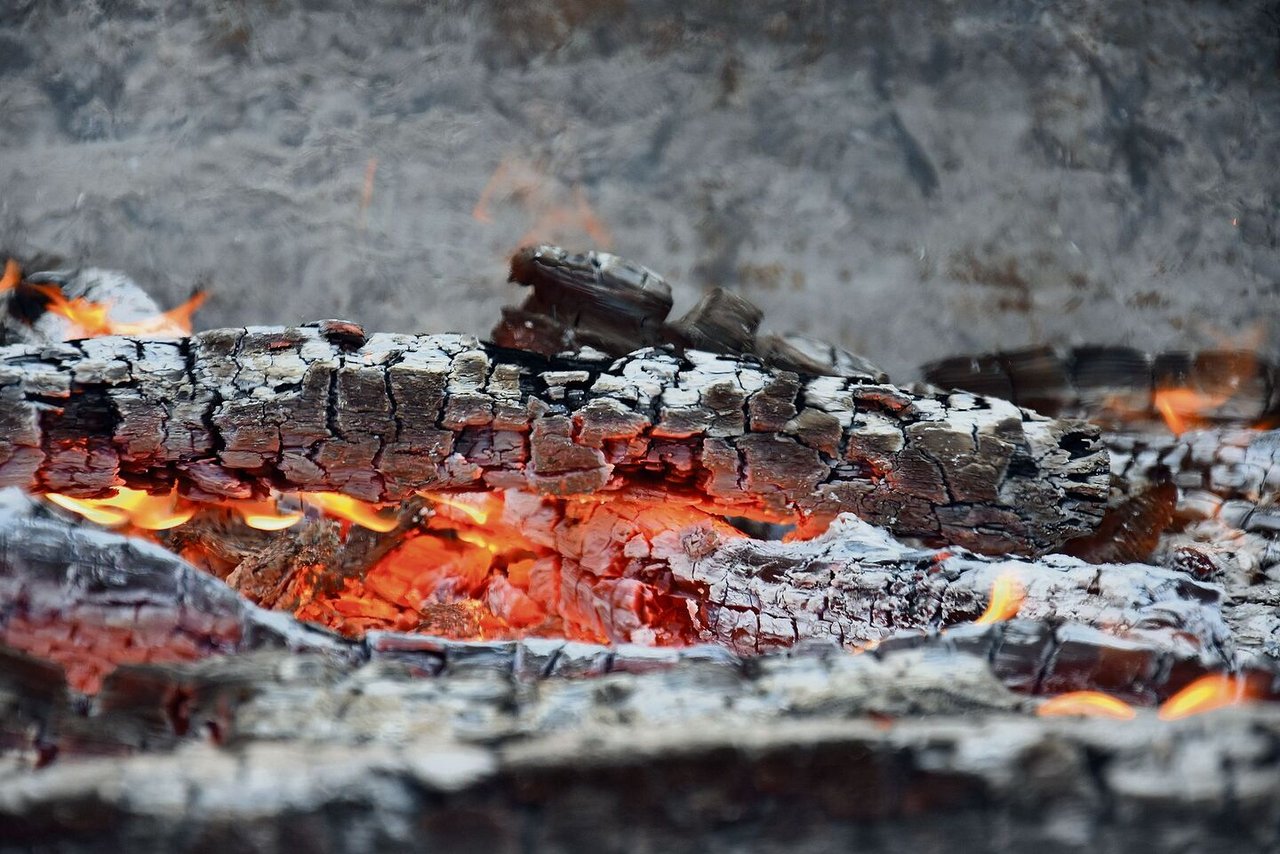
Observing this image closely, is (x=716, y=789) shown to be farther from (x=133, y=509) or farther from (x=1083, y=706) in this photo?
(x=133, y=509)

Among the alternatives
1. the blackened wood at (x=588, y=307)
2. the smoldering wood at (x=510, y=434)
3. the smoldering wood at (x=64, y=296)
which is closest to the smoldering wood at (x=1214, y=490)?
the smoldering wood at (x=510, y=434)

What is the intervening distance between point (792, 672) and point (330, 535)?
141 cm

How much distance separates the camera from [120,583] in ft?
5.76

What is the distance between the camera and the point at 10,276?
3.07m

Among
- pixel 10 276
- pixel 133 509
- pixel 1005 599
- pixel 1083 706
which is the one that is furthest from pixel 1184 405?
pixel 10 276

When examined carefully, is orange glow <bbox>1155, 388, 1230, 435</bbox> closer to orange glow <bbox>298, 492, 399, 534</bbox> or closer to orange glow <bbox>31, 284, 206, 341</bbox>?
orange glow <bbox>298, 492, 399, 534</bbox>

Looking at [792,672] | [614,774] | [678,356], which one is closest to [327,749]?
[614,774]

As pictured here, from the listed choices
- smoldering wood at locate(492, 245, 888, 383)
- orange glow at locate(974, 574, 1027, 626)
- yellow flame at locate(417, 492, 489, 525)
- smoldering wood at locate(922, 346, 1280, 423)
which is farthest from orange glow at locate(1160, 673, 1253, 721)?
yellow flame at locate(417, 492, 489, 525)

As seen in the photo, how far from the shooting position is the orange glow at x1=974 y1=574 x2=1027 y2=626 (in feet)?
6.61

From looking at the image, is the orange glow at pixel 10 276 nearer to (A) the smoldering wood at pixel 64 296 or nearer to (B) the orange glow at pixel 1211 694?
(A) the smoldering wood at pixel 64 296

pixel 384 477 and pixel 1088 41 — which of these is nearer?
pixel 384 477

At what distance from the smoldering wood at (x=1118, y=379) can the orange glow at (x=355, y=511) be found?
1618 millimetres

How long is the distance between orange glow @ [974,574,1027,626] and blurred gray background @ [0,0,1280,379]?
1295 mm

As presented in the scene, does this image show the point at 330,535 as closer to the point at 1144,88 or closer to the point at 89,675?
the point at 89,675
